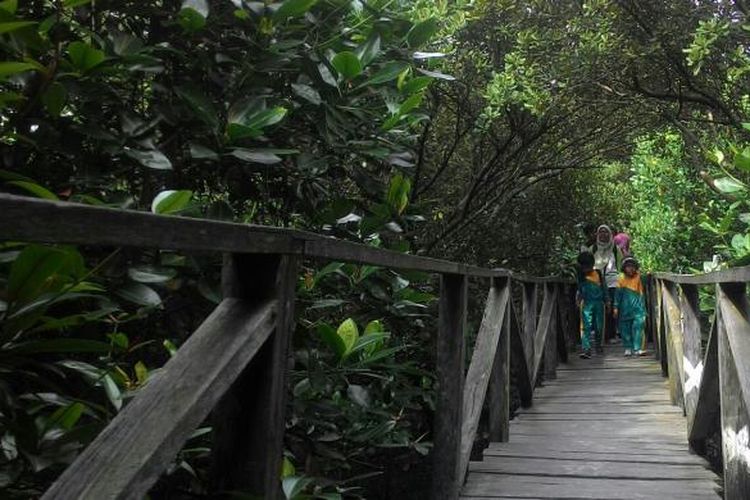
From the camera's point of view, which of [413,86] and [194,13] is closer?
[194,13]

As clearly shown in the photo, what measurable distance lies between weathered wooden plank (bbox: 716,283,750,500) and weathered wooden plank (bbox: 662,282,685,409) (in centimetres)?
199

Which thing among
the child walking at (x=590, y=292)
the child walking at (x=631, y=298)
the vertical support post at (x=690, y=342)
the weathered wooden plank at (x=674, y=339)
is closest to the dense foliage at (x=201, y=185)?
the vertical support post at (x=690, y=342)

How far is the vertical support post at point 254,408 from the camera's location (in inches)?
58.6

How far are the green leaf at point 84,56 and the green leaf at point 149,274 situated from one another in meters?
0.52

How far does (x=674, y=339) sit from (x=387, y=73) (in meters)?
3.78

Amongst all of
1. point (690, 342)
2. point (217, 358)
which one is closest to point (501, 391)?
point (690, 342)

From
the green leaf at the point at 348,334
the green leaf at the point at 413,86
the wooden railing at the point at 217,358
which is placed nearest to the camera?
the wooden railing at the point at 217,358

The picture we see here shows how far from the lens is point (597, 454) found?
13.6 ft

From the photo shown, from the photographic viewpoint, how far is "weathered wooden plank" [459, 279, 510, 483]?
11.4ft

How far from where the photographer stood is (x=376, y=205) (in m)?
3.02

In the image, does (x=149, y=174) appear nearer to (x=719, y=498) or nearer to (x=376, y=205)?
(x=376, y=205)

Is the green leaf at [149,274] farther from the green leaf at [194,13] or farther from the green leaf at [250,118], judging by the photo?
the green leaf at [194,13]

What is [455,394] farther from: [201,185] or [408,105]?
[201,185]

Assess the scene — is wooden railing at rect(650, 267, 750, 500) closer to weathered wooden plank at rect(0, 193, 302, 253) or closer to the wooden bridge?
the wooden bridge
